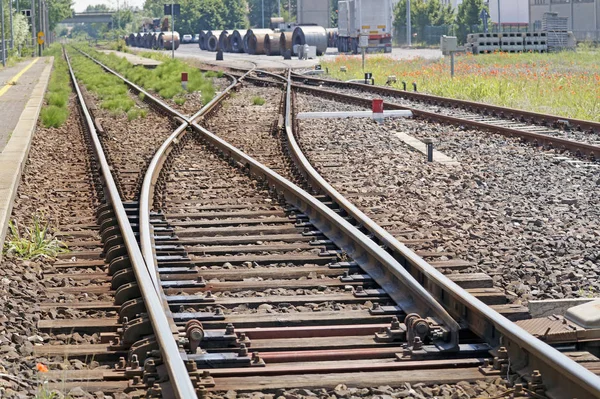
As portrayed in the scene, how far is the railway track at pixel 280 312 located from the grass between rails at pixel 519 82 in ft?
38.5

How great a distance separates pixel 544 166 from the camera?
12.7 m

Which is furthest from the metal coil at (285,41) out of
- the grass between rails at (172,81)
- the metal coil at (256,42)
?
the grass between rails at (172,81)

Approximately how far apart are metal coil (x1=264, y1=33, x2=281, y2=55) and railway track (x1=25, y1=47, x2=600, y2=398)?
207 ft

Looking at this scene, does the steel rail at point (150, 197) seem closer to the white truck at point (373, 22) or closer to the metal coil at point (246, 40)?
the white truck at point (373, 22)

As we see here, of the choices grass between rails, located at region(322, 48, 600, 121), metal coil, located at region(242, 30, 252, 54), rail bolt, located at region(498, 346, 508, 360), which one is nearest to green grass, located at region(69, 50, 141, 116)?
grass between rails, located at region(322, 48, 600, 121)

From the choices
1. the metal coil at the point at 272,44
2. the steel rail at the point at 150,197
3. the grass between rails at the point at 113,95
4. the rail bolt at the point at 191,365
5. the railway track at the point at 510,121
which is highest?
the metal coil at the point at 272,44

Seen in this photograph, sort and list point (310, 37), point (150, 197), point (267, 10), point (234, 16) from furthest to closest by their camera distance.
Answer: point (267, 10) → point (234, 16) → point (310, 37) → point (150, 197)

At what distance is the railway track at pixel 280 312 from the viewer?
5.05m

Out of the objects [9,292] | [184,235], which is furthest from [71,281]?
[184,235]

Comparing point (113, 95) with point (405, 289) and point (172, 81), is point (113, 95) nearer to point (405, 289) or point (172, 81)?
point (172, 81)

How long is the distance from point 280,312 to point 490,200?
459 cm

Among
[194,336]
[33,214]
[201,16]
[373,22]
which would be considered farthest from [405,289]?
[201,16]

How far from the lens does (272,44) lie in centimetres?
7244

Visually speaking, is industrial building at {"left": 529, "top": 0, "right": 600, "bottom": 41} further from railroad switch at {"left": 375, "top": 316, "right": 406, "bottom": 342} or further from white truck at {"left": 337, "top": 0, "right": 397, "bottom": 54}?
railroad switch at {"left": 375, "top": 316, "right": 406, "bottom": 342}
